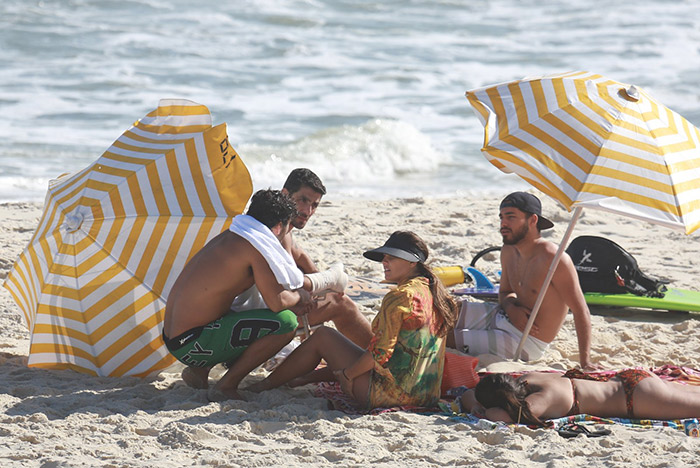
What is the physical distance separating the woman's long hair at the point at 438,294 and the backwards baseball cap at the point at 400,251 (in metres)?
0.01

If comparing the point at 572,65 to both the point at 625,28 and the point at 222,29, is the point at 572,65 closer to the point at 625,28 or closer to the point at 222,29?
the point at 625,28

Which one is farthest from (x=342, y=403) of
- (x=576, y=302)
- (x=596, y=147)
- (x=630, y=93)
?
(x=630, y=93)

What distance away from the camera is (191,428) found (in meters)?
3.56

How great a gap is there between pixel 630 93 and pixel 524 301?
1239 millimetres

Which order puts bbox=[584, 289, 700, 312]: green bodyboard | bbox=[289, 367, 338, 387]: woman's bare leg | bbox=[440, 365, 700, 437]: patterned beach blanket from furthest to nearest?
bbox=[584, 289, 700, 312]: green bodyboard → bbox=[289, 367, 338, 387]: woman's bare leg → bbox=[440, 365, 700, 437]: patterned beach blanket

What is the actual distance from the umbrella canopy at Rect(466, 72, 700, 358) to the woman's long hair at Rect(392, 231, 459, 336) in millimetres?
590

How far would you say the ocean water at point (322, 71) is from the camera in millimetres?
10430

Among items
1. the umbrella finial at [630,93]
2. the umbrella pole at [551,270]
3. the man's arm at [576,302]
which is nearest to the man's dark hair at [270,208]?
the umbrella pole at [551,270]

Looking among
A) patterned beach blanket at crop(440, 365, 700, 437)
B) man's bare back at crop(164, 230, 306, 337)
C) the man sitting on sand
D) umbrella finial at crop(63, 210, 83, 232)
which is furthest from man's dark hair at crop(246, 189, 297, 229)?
patterned beach blanket at crop(440, 365, 700, 437)

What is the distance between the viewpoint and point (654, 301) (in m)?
5.66

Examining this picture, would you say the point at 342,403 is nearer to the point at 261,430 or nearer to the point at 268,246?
the point at 261,430

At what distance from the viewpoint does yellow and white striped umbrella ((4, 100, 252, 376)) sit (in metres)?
4.04

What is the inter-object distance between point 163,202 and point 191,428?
1160 millimetres

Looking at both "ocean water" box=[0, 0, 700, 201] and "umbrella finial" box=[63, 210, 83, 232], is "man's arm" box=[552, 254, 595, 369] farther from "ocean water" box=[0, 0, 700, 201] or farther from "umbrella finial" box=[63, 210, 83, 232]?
"ocean water" box=[0, 0, 700, 201]
